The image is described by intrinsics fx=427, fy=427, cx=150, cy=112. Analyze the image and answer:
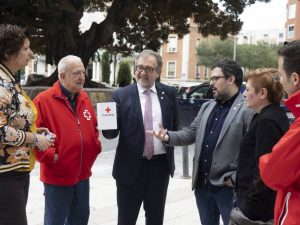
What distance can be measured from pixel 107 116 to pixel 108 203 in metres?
2.61

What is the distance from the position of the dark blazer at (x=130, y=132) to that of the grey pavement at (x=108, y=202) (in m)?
1.58

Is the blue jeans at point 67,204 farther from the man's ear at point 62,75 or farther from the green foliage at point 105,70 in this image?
the green foliage at point 105,70

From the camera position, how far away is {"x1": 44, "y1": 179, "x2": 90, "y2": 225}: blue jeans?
3678 millimetres

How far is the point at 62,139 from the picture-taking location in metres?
A: 3.63

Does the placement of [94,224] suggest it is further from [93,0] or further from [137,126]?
[93,0]

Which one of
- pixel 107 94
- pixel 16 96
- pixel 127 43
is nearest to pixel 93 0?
pixel 127 43

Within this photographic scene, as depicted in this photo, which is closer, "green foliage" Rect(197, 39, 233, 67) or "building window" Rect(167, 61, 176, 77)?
"green foliage" Rect(197, 39, 233, 67)

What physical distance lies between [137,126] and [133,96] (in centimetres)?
28

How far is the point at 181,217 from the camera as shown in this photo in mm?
5434

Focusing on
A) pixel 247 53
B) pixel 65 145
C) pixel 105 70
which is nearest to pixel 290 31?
pixel 247 53

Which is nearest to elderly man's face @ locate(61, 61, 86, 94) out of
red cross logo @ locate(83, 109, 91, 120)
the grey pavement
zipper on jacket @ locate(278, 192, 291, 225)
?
red cross logo @ locate(83, 109, 91, 120)

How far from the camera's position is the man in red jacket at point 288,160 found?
1.92 metres

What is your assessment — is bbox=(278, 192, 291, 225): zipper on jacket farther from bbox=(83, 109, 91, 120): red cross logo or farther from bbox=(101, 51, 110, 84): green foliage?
bbox=(101, 51, 110, 84): green foliage

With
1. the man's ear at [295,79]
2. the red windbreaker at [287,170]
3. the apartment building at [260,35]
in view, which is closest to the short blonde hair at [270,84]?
the man's ear at [295,79]
